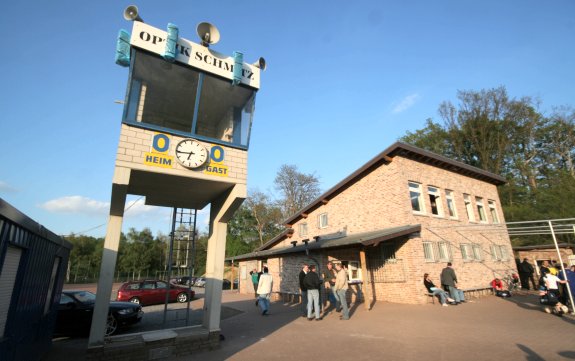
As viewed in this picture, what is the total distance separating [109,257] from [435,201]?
1466 cm

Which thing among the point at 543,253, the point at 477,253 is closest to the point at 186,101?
the point at 477,253

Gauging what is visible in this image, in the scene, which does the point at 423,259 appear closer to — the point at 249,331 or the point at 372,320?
the point at 372,320

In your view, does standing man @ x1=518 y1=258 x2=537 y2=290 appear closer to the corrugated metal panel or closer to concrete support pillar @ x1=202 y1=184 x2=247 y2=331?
concrete support pillar @ x1=202 y1=184 x2=247 y2=331

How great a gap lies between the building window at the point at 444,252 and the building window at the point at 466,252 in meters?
1.37

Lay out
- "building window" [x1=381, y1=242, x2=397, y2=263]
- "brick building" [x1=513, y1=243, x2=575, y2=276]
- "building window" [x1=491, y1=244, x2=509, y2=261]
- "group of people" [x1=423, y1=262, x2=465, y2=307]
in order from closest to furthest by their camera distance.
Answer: "group of people" [x1=423, y1=262, x2=465, y2=307] < "building window" [x1=381, y1=242, x2=397, y2=263] < "building window" [x1=491, y1=244, x2=509, y2=261] < "brick building" [x1=513, y1=243, x2=575, y2=276]

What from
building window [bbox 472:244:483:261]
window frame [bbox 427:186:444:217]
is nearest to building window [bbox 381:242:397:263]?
window frame [bbox 427:186:444:217]

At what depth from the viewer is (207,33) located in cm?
697

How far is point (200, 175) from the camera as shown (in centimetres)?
644

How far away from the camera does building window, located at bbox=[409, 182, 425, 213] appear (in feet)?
45.4

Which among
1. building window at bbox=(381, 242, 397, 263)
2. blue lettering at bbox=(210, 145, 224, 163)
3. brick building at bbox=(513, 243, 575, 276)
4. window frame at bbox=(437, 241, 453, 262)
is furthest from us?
brick building at bbox=(513, 243, 575, 276)

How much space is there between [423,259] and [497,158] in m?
24.8

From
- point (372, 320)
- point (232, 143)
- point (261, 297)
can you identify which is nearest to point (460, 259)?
point (372, 320)

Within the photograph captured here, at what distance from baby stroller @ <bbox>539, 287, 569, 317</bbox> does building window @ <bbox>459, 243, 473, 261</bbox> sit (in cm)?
448

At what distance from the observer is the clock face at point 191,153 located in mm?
6309
